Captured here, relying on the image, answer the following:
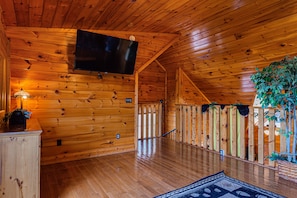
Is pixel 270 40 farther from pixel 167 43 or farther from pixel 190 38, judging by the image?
pixel 167 43

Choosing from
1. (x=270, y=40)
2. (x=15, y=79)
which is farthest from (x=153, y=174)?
(x=270, y=40)

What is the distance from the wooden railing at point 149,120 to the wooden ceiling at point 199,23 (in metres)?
1.62

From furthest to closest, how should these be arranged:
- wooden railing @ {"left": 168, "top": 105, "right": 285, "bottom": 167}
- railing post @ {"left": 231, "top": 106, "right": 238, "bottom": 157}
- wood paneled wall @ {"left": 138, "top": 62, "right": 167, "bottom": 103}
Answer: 1. wood paneled wall @ {"left": 138, "top": 62, "right": 167, "bottom": 103}
2. railing post @ {"left": 231, "top": 106, "right": 238, "bottom": 157}
3. wooden railing @ {"left": 168, "top": 105, "right": 285, "bottom": 167}

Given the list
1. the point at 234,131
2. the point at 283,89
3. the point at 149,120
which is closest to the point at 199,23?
the point at 283,89

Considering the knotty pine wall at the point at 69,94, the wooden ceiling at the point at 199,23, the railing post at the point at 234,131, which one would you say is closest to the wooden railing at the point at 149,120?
the knotty pine wall at the point at 69,94

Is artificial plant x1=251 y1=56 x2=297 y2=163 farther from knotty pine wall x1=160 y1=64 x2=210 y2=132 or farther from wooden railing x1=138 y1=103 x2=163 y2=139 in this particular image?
wooden railing x1=138 y1=103 x2=163 y2=139

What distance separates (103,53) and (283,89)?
3.01 metres

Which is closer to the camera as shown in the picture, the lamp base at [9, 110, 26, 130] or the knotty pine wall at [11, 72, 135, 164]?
the lamp base at [9, 110, 26, 130]

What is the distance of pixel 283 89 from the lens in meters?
2.88

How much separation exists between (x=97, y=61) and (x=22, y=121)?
1.72 m

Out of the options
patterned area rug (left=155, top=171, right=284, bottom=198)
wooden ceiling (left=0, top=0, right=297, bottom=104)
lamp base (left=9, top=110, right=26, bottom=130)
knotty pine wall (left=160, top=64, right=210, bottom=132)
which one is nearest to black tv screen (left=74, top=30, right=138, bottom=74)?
wooden ceiling (left=0, top=0, right=297, bottom=104)

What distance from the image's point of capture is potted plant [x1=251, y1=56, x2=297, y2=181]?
8.95 ft

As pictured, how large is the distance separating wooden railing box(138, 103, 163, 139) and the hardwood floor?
1.38 metres

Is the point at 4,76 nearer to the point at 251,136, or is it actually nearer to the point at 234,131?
the point at 234,131
